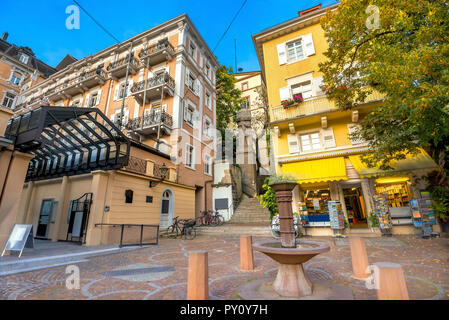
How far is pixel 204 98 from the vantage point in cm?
1948

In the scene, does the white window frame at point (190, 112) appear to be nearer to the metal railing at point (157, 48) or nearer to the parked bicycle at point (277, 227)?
the metal railing at point (157, 48)

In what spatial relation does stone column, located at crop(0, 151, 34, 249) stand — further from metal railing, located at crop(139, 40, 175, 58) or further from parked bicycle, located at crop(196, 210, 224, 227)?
metal railing, located at crop(139, 40, 175, 58)

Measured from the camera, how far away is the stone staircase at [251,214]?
584 inches

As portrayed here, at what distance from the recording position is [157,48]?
17.0m

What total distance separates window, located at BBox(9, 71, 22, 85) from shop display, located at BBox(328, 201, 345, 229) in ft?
131

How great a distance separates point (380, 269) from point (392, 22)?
8079 mm

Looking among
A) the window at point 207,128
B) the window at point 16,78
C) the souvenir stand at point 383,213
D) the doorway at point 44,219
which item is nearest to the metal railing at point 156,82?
the window at point 207,128

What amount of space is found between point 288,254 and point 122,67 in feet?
65.7

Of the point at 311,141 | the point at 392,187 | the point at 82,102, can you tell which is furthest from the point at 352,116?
the point at 82,102

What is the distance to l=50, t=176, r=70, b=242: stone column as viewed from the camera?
1000 cm

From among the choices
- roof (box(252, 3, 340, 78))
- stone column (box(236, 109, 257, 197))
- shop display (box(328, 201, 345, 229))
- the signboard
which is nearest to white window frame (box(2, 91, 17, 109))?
stone column (box(236, 109, 257, 197))

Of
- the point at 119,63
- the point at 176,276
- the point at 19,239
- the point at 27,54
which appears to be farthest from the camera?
the point at 27,54

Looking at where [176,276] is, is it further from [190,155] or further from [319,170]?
[190,155]

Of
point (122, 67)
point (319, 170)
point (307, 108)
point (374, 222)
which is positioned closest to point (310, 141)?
point (307, 108)
